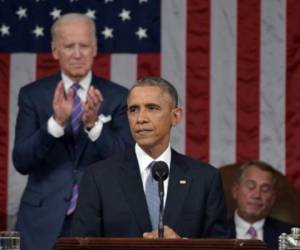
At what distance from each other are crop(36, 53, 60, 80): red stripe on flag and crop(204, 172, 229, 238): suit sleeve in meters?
2.07

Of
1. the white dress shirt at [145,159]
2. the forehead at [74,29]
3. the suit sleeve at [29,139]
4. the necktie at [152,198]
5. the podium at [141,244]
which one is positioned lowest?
the podium at [141,244]

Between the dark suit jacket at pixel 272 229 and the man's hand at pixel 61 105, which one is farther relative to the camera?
the dark suit jacket at pixel 272 229

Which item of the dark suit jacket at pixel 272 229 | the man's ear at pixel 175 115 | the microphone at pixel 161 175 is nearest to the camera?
the microphone at pixel 161 175

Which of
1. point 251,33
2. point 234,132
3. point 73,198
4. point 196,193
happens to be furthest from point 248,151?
point 196,193

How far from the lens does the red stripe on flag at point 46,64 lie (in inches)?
282

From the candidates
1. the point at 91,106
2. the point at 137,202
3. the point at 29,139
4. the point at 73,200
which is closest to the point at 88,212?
the point at 137,202

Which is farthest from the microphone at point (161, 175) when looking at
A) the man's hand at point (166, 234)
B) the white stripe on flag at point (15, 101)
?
the white stripe on flag at point (15, 101)

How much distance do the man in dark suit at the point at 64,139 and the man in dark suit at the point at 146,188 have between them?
1036 mm

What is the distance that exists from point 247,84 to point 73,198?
132 cm

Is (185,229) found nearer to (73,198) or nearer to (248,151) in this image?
(73,198)

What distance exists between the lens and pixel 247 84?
7.18 metres

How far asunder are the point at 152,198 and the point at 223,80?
2.07 m

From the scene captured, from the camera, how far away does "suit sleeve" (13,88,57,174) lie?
248 inches

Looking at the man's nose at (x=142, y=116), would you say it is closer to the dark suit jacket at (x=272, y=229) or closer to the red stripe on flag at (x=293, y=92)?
the dark suit jacket at (x=272, y=229)
